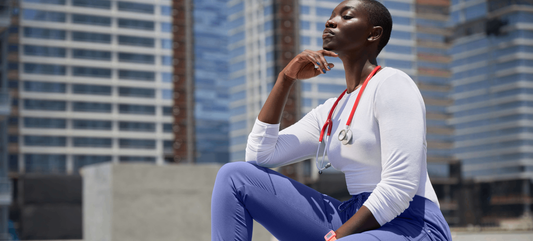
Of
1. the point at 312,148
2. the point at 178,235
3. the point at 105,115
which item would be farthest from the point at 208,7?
the point at 312,148

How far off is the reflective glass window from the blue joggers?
54.0 metres

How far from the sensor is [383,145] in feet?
3.59

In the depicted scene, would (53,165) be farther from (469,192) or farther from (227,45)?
(469,192)

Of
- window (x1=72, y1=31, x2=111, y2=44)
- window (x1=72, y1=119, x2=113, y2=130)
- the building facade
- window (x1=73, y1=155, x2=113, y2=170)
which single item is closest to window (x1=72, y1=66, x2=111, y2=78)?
window (x1=72, y1=31, x2=111, y2=44)

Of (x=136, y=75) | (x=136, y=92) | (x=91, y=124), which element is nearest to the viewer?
(x=91, y=124)

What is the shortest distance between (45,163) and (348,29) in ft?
175

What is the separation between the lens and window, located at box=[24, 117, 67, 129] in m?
51.0

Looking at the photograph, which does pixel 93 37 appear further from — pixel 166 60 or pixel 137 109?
pixel 137 109

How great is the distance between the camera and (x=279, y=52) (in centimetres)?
4906

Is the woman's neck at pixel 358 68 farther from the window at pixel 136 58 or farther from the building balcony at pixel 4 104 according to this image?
the window at pixel 136 58

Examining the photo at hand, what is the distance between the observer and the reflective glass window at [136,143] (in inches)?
2105

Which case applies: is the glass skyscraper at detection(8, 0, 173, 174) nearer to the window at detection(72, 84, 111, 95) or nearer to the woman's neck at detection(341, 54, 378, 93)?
the window at detection(72, 84, 111, 95)

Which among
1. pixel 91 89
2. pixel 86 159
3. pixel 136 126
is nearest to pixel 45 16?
pixel 91 89

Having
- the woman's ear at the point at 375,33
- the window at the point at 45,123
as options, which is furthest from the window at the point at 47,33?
the woman's ear at the point at 375,33
